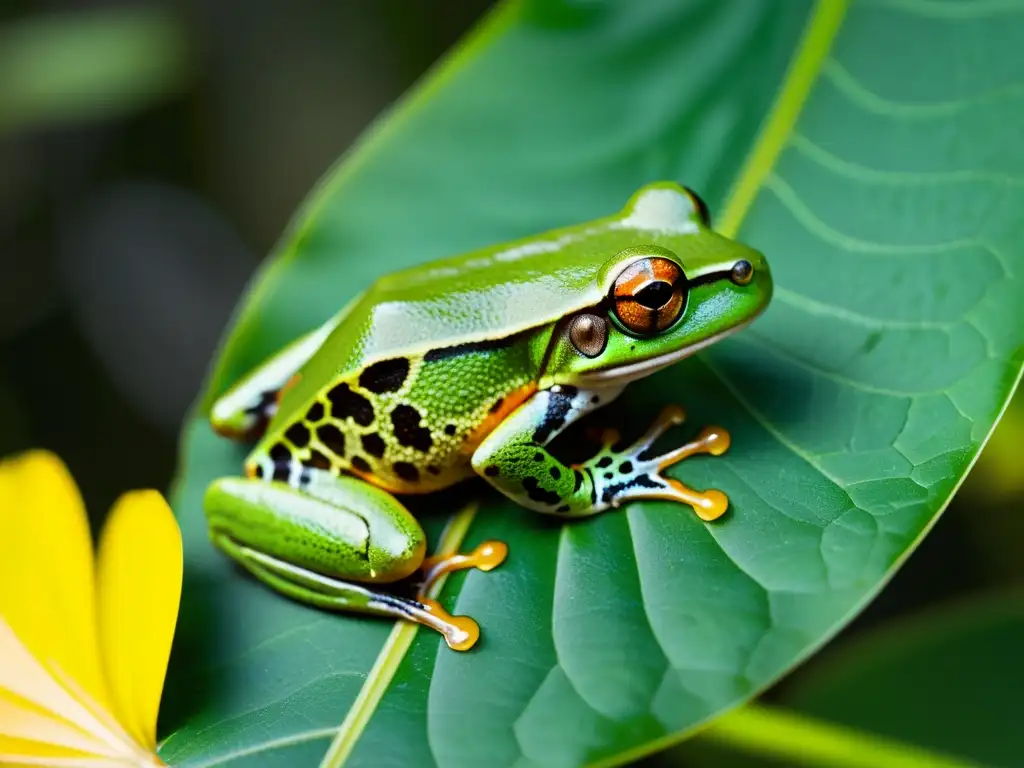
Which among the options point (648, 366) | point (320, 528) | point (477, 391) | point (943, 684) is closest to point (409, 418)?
point (477, 391)

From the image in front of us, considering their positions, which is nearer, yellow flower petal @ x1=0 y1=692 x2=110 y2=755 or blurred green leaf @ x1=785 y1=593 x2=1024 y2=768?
yellow flower petal @ x1=0 y1=692 x2=110 y2=755

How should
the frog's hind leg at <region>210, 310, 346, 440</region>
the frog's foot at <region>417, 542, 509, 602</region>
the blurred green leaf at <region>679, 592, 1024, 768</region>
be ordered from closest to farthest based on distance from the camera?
1. the frog's foot at <region>417, 542, 509, 602</region>
2. the frog's hind leg at <region>210, 310, 346, 440</region>
3. the blurred green leaf at <region>679, 592, 1024, 768</region>

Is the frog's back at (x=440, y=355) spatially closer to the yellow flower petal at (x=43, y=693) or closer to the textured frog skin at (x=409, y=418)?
the textured frog skin at (x=409, y=418)

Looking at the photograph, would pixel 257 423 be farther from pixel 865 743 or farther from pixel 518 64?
pixel 865 743

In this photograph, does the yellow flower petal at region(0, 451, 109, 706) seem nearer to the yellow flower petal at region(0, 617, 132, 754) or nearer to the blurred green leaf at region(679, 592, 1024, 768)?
the yellow flower petal at region(0, 617, 132, 754)

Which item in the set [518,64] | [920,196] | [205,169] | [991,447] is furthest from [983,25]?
[205,169]

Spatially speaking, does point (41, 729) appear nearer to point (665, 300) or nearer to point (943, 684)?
point (665, 300)

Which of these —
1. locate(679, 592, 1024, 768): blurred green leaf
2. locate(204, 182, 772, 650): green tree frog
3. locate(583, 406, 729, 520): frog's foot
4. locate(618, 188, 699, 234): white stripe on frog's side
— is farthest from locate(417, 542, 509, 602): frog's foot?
locate(679, 592, 1024, 768): blurred green leaf

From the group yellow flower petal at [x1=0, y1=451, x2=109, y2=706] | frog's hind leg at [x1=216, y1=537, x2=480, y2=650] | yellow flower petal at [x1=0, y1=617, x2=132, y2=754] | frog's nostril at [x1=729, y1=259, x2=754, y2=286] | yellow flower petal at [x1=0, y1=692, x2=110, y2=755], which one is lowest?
yellow flower petal at [x1=0, y1=692, x2=110, y2=755]
